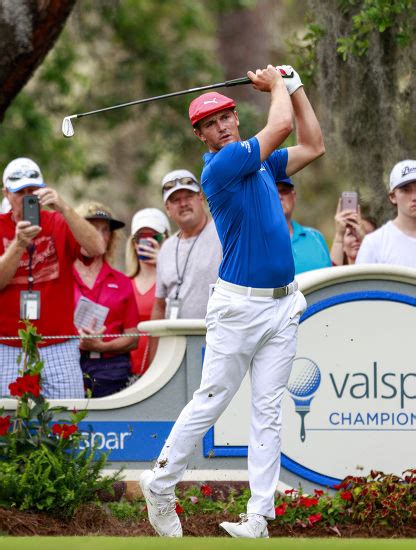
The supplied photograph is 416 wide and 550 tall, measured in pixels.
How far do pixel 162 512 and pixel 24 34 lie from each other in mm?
3995

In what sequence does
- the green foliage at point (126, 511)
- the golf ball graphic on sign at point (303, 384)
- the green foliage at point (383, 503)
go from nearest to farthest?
the green foliage at point (383, 503)
the green foliage at point (126, 511)
the golf ball graphic on sign at point (303, 384)

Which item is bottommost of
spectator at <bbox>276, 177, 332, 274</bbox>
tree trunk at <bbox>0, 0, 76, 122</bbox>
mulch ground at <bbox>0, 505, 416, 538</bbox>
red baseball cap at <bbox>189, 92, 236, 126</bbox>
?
mulch ground at <bbox>0, 505, 416, 538</bbox>

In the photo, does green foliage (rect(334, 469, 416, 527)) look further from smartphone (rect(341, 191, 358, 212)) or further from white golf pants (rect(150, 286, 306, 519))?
smartphone (rect(341, 191, 358, 212))

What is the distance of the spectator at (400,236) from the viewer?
26.2 ft

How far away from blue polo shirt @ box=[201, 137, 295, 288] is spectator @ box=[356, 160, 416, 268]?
1.82m

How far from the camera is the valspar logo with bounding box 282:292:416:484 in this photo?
7.54 m

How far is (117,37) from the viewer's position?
16734 mm

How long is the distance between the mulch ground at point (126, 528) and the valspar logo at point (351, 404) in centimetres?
65

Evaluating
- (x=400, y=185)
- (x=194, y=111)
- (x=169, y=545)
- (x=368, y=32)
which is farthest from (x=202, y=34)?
(x=169, y=545)

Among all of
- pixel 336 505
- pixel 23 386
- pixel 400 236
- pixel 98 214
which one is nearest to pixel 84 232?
pixel 98 214

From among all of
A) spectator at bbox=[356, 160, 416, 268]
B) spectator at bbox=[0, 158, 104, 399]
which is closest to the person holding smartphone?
spectator at bbox=[356, 160, 416, 268]

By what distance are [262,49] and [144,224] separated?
1124 centimetres

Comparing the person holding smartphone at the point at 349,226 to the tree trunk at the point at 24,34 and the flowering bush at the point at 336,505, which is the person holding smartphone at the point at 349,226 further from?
the tree trunk at the point at 24,34

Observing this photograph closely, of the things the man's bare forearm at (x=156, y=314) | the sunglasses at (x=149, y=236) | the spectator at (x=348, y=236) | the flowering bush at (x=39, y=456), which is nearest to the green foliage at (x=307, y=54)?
the spectator at (x=348, y=236)
